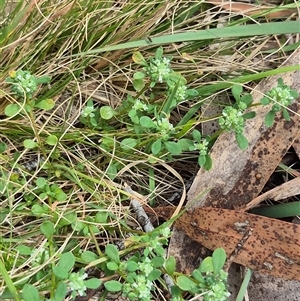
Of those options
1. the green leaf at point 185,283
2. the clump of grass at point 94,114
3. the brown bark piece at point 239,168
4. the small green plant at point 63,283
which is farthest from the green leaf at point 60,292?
the brown bark piece at point 239,168

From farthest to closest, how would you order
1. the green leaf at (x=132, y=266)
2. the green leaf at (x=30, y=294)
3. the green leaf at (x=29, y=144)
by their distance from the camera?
1. the green leaf at (x=29, y=144)
2. the green leaf at (x=132, y=266)
3. the green leaf at (x=30, y=294)

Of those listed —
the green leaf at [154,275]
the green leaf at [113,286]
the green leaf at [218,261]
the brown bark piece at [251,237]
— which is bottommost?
the brown bark piece at [251,237]

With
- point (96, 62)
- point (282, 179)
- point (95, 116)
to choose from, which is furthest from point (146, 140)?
point (282, 179)

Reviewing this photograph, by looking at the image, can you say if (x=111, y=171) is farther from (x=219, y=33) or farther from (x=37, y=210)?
(x=219, y=33)

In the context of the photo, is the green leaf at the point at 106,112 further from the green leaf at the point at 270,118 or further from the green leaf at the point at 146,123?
the green leaf at the point at 270,118

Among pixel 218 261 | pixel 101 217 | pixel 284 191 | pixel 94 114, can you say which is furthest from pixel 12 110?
pixel 284 191

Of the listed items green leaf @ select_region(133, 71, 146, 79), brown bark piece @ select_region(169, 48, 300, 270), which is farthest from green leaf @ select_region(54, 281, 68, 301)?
green leaf @ select_region(133, 71, 146, 79)

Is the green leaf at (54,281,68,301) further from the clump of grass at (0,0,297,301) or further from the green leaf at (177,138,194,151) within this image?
the green leaf at (177,138,194,151)
